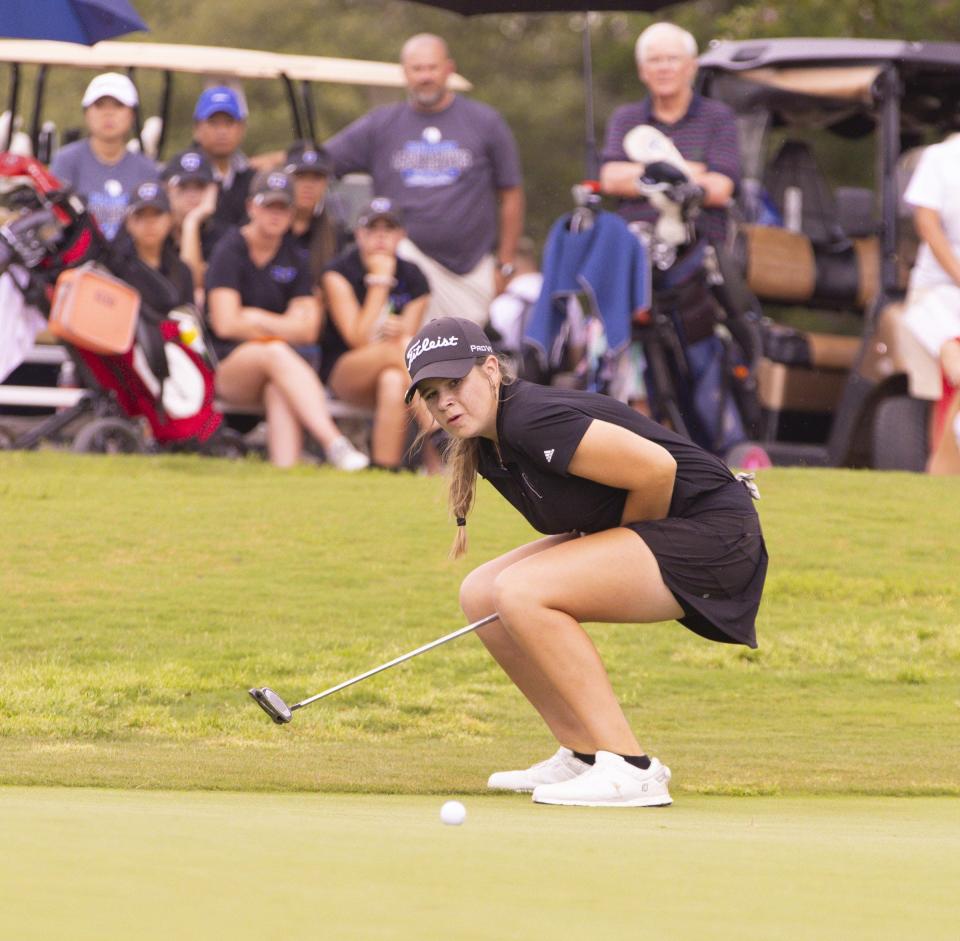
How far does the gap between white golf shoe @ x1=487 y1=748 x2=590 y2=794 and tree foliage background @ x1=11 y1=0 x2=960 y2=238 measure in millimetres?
24300

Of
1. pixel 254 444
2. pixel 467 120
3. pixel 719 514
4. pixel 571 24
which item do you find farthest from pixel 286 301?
pixel 571 24

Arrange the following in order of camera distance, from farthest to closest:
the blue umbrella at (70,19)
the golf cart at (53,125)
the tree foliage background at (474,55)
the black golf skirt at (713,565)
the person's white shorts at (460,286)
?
the tree foliage background at (474,55) → the person's white shorts at (460,286) → the golf cart at (53,125) → the blue umbrella at (70,19) → the black golf skirt at (713,565)

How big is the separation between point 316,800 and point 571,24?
112 ft

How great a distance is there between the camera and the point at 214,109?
13188 millimetres

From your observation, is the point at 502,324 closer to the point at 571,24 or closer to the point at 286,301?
the point at 286,301

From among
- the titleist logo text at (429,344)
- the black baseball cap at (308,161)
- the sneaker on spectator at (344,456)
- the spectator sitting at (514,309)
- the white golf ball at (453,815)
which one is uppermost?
the titleist logo text at (429,344)

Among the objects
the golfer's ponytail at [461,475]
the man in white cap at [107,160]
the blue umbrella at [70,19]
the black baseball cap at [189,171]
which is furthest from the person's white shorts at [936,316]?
the golfer's ponytail at [461,475]

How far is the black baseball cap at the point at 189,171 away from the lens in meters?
13.2

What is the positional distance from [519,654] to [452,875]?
2140 millimetres

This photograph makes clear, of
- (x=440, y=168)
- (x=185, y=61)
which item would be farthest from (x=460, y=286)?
(x=185, y=61)

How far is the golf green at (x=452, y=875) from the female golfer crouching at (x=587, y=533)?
48 centimetres

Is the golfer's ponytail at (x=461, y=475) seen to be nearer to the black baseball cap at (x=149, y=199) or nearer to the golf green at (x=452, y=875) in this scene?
the golf green at (x=452, y=875)

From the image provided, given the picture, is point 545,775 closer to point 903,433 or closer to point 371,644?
point 371,644

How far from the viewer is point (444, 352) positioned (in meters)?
5.48
